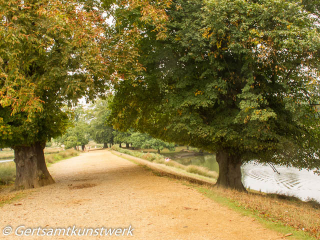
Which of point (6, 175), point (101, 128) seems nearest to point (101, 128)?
point (101, 128)

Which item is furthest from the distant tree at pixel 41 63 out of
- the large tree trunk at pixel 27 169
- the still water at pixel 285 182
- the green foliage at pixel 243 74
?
the still water at pixel 285 182

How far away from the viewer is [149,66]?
1180 centimetres

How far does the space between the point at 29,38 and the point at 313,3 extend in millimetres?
10289

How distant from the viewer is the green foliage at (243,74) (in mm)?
8531

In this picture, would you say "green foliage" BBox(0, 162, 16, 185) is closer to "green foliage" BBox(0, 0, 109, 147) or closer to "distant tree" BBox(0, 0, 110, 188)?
"distant tree" BBox(0, 0, 110, 188)

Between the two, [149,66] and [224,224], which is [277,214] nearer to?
[224,224]

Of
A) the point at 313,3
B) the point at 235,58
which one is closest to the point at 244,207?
the point at 235,58

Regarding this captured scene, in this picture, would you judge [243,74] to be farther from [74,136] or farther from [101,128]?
[101,128]

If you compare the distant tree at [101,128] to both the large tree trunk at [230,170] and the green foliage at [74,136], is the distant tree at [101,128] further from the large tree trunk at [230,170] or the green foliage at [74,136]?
the large tree trunk at [230,170]

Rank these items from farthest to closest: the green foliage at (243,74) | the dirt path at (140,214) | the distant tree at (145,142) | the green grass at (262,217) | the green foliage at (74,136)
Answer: the green foliage at (74,136) < the distant tree at (145,142) < the green foliage at (243,74) < the dirt path at (140,214) < the green grass at (262,217)

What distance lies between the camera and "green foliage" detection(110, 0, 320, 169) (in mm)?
8531

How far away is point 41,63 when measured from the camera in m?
10.1

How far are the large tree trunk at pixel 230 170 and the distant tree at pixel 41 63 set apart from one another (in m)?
6.47

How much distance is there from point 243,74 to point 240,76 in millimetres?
179
